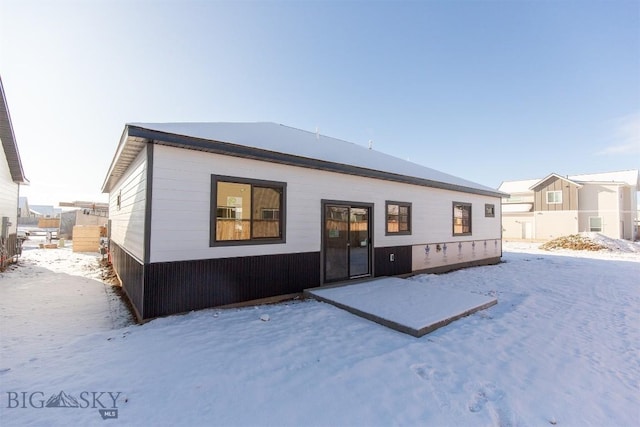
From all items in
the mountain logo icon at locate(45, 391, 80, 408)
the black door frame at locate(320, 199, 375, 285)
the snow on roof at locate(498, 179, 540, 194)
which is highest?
the snow on roof at locate(498, 179, 540, 194)

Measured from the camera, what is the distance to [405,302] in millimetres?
5809

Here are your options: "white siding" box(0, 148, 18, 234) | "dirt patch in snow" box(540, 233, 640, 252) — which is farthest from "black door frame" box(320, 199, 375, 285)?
"dirt patch in snow" box(540, 233, 640, 252)

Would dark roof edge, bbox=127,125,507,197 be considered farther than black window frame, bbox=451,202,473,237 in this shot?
No

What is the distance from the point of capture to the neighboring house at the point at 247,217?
492 cm

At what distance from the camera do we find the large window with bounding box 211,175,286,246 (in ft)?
18.1

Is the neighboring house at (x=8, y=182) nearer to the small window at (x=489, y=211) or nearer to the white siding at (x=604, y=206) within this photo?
the small window at (x=489, y=211)

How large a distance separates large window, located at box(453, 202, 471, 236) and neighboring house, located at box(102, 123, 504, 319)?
2.71 meters

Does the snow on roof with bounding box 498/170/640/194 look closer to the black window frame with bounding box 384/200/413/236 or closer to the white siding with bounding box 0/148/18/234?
the black window frame with bounding box 384/200/413/236

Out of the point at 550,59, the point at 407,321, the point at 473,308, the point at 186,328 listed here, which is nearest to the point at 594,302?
the point at 473,308

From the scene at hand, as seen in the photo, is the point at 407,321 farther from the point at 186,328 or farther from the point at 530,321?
the point at 186,328

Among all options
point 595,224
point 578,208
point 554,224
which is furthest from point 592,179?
point 554,224

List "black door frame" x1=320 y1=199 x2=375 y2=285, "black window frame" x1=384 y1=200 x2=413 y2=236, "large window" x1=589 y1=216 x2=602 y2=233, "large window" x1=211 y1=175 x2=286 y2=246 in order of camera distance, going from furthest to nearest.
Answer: "large window" x1=589 y1=216 x2=602 y2=233
"black window frame" x1=384 y1=200 x2=413 y2=236
"black door frame" x1=320 y1=199 x2=375 y2=285
"large window" x1=211 y1=175 x2=286 y2=246

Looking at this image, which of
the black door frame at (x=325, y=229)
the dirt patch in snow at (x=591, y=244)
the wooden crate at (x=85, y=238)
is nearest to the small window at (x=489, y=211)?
the black door frame at (x=325, y=229)

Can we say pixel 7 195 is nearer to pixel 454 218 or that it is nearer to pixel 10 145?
pixel 10 145
